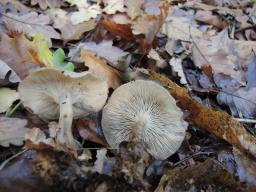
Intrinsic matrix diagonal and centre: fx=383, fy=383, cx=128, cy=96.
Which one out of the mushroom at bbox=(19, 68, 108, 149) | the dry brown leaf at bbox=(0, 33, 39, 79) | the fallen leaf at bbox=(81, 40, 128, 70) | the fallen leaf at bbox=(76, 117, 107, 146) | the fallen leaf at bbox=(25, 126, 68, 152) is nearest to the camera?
the fallen leaf at bbox=(25, 126, 68, 152)

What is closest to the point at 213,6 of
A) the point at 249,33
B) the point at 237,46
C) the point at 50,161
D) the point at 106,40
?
the point at 249,33

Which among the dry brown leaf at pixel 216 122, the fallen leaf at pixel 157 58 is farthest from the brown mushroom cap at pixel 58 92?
the fallen leaf at pixel 157 58

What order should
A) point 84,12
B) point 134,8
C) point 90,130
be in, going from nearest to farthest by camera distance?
point 90,130 → point 84,12 → point 134,8

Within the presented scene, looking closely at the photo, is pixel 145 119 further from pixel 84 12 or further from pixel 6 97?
pixel 84 12

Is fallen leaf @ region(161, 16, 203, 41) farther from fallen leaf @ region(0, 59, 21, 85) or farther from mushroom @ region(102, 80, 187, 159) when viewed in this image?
fallen leaf @ region(0, 59, 21, 85)

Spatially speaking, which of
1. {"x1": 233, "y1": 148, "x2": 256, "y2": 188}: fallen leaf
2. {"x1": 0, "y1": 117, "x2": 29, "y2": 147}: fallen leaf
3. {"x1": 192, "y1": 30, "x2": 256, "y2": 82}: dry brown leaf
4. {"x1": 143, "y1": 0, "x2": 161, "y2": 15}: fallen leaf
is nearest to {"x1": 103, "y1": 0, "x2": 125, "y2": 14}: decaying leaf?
{"x1": 143, "y1": 0, "x2": 161, "y2": 15}: fallen leaf

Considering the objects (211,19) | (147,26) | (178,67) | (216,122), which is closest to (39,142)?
(216,122)

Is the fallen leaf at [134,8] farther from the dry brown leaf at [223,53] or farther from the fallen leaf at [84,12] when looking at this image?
Answer: the dry brown leaf at [223,53]

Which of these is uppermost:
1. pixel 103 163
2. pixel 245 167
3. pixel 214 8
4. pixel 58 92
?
pixel 58 92
